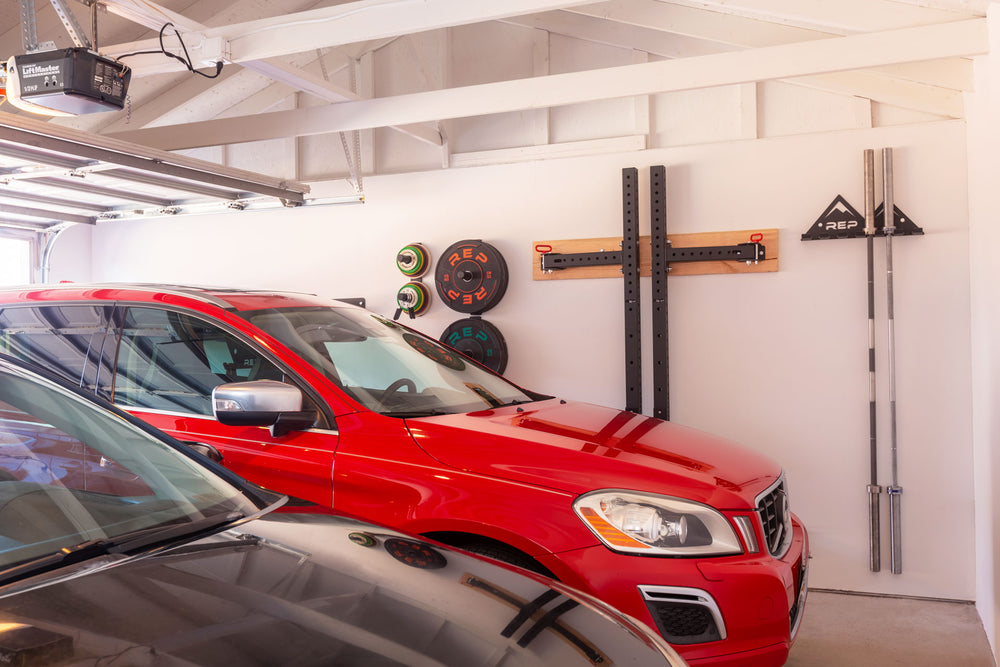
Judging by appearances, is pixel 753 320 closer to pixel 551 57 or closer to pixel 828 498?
pixel 828 498

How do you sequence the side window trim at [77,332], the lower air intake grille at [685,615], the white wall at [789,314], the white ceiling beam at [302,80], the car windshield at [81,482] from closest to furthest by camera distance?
1. the car windshield at [81,482]
2. the lower air intake grille at [685,615]
3. the side window trim at [77,332]
4. the white ceiling beam at [302,80]
5. the white wall at [789,314]

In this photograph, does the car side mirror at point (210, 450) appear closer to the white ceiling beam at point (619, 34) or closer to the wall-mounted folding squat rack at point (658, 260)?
the wall-mounted folding squat rack at point (658, 260)

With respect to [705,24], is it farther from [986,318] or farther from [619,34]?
[986,318]

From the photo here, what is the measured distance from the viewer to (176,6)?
4762 millimetres

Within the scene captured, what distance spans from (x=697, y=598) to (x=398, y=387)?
4.40ft

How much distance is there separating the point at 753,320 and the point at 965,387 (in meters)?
1.15

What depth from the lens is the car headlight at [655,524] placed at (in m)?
2.02

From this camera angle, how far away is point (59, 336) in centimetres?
292

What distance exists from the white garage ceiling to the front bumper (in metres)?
2.11

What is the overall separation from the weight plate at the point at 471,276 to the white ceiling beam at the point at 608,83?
1.11 m

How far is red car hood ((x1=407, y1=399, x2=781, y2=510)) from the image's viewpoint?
6.93ft

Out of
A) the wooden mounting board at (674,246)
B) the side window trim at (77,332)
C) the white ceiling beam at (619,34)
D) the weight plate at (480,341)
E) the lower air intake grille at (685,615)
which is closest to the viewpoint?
the lower air intake grille at (685,615)

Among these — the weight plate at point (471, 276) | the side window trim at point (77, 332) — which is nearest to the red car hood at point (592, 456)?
the side window trim at point (77, 332)

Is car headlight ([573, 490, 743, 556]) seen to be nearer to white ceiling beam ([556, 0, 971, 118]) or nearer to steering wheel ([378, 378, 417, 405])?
steering wheel ([378, 378, 417, 405])
